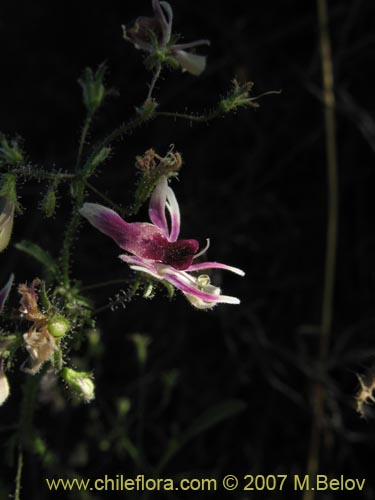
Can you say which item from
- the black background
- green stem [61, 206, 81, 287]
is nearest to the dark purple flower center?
green stem [61, 206, 81, 287]

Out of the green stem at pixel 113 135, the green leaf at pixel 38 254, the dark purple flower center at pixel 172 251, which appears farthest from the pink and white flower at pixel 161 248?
the green leaf at pixel 38 254

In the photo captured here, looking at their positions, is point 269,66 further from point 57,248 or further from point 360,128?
point 57,248

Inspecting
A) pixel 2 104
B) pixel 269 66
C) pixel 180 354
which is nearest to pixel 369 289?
pixel 180 354

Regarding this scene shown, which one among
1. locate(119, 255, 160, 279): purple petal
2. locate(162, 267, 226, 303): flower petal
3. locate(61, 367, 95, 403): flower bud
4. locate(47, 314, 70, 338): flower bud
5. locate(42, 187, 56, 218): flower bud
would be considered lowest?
locate(61, 367, 95, 403): flower bud

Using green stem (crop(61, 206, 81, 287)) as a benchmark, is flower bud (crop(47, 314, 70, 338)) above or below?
below

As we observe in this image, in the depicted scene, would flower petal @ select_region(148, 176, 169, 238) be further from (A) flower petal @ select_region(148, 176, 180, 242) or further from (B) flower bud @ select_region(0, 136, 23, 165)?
(B) flower bud @ select_region(0, 136, 23, 165)

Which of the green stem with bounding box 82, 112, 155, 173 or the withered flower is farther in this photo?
the green stem with bounding box 82, 112, 155, 173
